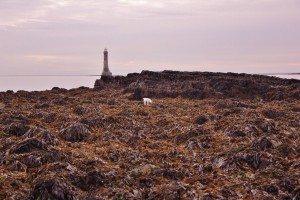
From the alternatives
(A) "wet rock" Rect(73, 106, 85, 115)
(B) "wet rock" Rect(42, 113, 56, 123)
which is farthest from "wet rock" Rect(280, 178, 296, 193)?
(A) "wet rock" Rect(73, 106, 85, 115)

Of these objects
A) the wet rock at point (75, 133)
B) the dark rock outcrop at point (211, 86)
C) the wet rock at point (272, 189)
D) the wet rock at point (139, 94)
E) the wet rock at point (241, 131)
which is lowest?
the wet rock at point (272, 189)

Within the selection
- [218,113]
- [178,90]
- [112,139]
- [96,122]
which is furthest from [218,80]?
[112,139]

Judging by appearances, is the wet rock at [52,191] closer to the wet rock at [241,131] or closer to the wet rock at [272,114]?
the wet rock at [241,131]

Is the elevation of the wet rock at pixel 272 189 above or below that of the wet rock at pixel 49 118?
below

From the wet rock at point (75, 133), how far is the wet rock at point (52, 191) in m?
7.13

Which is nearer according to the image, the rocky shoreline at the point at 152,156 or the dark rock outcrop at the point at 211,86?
the rocky shoreline at the point at 152,156

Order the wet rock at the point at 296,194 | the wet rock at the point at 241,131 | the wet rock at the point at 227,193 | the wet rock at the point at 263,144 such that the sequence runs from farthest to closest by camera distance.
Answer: the wet rock at the point at 241,131
the wet rock at the point at 263,144
the wet rock at the point at 227,193
the wet rock at the point at 296,194

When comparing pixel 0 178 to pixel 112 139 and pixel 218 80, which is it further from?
pixel 218 80

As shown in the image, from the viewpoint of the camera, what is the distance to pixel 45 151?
1404cm

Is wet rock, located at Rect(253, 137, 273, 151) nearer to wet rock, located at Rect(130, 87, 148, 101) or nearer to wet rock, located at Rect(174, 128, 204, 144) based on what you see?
wet rock, located at Rect(174, 128, 204, 144)

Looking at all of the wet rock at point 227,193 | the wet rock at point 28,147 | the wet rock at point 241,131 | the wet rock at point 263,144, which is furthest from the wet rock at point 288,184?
the wet rock at point 28,147

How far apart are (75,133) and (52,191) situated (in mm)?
7837

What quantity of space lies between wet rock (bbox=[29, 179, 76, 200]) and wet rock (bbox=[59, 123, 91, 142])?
7.13 metres

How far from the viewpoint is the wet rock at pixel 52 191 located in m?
10.5
